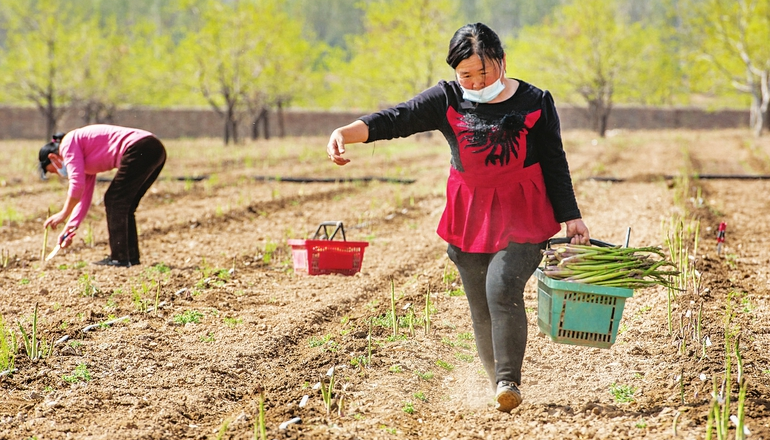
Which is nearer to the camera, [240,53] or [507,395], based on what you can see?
[507,395]

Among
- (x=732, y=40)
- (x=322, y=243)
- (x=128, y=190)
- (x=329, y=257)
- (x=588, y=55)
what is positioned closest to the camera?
(x=322, y=243)

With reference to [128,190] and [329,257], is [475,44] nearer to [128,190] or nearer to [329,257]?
[329,257]

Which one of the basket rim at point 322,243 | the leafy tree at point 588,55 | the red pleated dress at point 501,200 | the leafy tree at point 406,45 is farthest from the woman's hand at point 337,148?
the leafy tree at point 588,55

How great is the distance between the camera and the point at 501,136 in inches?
129

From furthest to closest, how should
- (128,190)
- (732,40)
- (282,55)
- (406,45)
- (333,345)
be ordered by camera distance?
(406,45)
(282,55)
(732,40)
(128,190)
(333,345)

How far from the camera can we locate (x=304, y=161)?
19156 millimetres

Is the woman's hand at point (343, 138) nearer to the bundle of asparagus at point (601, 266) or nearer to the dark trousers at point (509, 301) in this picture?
the dark trousers at point (509, 301)

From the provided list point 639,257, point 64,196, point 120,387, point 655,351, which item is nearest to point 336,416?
point 120,387

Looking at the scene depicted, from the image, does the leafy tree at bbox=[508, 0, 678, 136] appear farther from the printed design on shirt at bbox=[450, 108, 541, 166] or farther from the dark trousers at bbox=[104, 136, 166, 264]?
the printed design on shirt at bbox=[450, 108, 541, 166]

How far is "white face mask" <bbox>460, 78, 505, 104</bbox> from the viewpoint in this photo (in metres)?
3.26

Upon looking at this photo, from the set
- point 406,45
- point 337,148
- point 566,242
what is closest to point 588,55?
point 406,45

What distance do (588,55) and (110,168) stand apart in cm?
2872

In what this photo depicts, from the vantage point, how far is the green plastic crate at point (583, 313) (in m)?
3.22

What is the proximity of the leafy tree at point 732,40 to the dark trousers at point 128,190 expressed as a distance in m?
25.4
